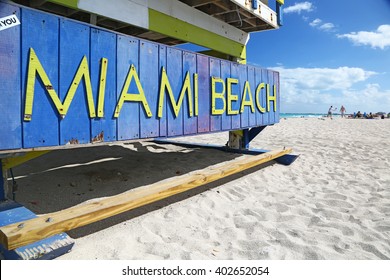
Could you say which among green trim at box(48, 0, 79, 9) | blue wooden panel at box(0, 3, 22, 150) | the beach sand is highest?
green trim at box(48, 0, 79, 9)

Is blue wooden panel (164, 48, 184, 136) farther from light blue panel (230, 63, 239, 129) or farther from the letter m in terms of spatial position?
light blue panel (230, 63, 239, 129)

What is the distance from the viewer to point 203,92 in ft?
14.4

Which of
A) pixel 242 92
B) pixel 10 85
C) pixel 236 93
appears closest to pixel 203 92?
pixel 236 93

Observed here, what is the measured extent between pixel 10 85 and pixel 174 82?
201 cm

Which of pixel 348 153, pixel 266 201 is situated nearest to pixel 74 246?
pixel 266 201

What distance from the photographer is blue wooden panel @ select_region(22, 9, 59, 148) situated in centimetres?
233

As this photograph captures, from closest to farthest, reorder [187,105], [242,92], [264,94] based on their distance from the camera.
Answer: [187,105], [242,92], [264,94]

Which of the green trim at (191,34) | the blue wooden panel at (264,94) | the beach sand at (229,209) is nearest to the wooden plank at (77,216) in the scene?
the beach sand at (229,209)

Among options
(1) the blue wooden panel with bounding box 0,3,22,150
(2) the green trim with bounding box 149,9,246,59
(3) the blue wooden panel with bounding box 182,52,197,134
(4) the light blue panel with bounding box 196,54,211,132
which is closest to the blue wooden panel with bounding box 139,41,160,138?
(3) the blue wooden panel with bounding box 182,52,197,134

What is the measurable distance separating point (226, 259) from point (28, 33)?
250cm

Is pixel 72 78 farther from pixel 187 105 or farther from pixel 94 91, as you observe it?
pixel 187 105

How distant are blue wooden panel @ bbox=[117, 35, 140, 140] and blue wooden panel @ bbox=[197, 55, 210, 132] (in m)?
A: 1.26

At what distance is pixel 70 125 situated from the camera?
266cm

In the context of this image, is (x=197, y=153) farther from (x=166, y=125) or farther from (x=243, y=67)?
(x=166, y=125)
